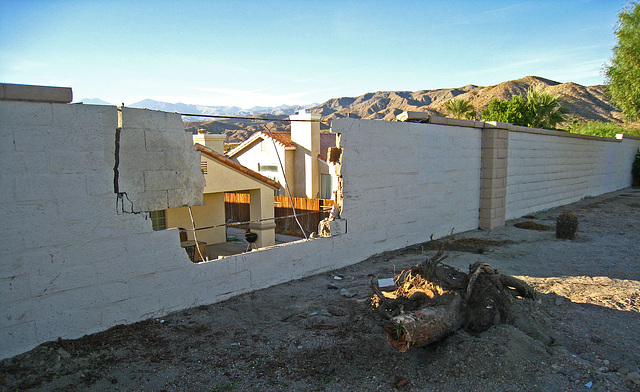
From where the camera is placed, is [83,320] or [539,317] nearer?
[83,320]

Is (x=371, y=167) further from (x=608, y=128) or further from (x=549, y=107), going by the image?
(x=608, y=128)

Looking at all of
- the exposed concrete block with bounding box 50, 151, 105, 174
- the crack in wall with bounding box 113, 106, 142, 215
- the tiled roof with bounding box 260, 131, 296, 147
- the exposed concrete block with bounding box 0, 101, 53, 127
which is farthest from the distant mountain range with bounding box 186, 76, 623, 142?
the exposed concrete block with bounding box 0, 101, 53, 127

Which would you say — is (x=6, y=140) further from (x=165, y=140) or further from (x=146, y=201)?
(x=165, y=140)

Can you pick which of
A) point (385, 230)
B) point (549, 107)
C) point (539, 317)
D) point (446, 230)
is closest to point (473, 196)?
point (446, 230)

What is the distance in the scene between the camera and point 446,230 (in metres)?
10.2

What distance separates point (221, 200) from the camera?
47.6ft

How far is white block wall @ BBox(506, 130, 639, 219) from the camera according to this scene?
12680 millimetres

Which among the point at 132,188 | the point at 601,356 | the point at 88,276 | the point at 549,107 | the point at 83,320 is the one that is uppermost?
the point at 549,107

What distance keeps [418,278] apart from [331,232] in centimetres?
243

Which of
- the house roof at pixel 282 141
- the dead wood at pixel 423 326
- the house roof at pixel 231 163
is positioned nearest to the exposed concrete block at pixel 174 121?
the dead wood at pixel 423 326

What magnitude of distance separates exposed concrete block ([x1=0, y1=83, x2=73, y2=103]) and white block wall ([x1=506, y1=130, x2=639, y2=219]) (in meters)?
11.2

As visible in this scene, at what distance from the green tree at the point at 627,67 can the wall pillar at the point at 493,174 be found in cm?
1720

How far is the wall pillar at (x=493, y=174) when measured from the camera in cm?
1093

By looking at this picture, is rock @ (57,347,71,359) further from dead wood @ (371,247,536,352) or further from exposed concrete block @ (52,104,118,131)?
dead wood @ (371,247,536,352)
